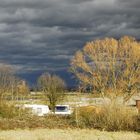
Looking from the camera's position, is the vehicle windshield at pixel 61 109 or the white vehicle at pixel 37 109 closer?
the white vehicle at pixel 37 109

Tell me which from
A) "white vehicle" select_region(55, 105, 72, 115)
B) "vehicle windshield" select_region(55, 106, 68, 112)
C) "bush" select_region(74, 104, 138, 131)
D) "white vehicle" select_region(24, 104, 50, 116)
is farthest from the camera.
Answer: "vehicle windshield" select_region(55, 106, 68, 112)

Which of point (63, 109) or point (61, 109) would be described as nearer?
point (63, 109)

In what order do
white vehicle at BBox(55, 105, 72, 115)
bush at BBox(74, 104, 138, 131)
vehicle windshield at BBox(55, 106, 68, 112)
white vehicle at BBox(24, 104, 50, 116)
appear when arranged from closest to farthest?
bush at BBox(74, 104, 138, 131), white vehicle at BBox(24, 104, 50, 116), white vehicle at BBox(55, 105, 72, 115), vehicle windshield at BBox(55, 106, 68, 112)

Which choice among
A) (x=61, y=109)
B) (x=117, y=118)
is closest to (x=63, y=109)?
(x=61, y=109)

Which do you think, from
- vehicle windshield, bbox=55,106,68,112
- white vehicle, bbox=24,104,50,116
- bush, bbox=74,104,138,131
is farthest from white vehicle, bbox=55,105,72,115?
bush, bbox=74,104,138,131

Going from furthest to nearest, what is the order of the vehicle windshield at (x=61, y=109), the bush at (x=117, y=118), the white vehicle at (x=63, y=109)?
the vehicle windshield at (x=61, y=109), the white vehicle at (x=63, y=109), the bush at (x=117, y=118)

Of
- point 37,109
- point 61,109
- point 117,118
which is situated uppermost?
point 117,118

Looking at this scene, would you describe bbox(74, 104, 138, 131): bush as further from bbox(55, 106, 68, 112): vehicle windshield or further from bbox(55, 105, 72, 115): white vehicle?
bbox(55, 106, 68, 112): vehicle windshield

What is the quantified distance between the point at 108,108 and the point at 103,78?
1208 inches

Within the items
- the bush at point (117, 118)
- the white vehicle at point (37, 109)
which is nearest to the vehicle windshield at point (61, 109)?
the white vehicle at point (37, 109)

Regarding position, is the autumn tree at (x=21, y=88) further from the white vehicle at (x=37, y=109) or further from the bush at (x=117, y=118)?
the bush at (x=117, y=118)

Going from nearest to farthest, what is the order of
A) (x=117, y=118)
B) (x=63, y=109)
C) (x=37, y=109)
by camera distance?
(x=117, y=118) < (x=37, y=109) < (x=63, y=109)

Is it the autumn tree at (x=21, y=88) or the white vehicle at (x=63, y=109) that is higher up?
the autumn tree at (x=21, y=88)

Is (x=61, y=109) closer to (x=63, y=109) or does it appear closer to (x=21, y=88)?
(x=63, y=109)
